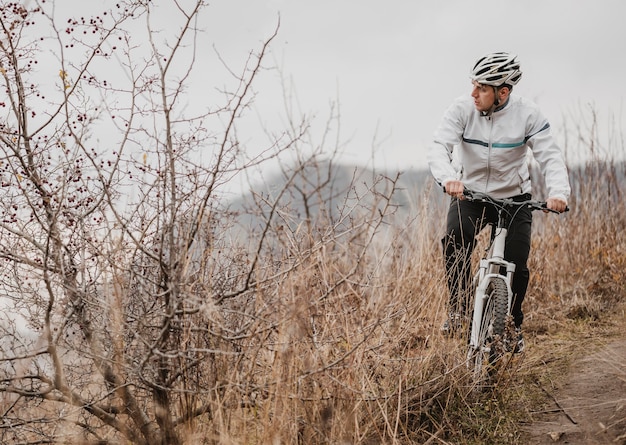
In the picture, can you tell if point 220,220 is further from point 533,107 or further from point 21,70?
point 533,107

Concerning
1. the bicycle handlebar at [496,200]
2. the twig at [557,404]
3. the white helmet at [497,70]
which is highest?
the white helmet at [497,70]

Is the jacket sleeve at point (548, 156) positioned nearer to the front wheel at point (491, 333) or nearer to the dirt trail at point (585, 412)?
the front wheel at point (491, 333)

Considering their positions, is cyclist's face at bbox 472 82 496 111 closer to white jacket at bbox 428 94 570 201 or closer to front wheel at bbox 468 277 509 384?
white jacket at bbox 428 94 570 201

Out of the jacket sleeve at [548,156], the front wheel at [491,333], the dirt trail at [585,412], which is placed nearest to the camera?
the dirt trail at [585,412]

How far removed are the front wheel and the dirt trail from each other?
346mm

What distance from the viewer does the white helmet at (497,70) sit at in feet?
12.5

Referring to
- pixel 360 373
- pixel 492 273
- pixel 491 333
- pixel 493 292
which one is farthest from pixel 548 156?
pixel 360 373

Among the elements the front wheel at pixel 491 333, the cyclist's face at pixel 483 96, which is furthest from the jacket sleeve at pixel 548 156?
the front wheel at pixel 491 333

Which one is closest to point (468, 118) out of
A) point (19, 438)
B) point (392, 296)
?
point (392, 296)

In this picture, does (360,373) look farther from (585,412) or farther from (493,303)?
(585,412)

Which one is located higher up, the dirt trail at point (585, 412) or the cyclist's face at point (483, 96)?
the cyclist's face at point (483, 96)

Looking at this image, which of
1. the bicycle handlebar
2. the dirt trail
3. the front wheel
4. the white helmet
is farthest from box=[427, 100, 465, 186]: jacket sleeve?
the dirt trail

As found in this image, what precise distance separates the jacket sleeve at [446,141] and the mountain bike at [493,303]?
0.18 m

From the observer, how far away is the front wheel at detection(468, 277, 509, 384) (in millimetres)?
3566
